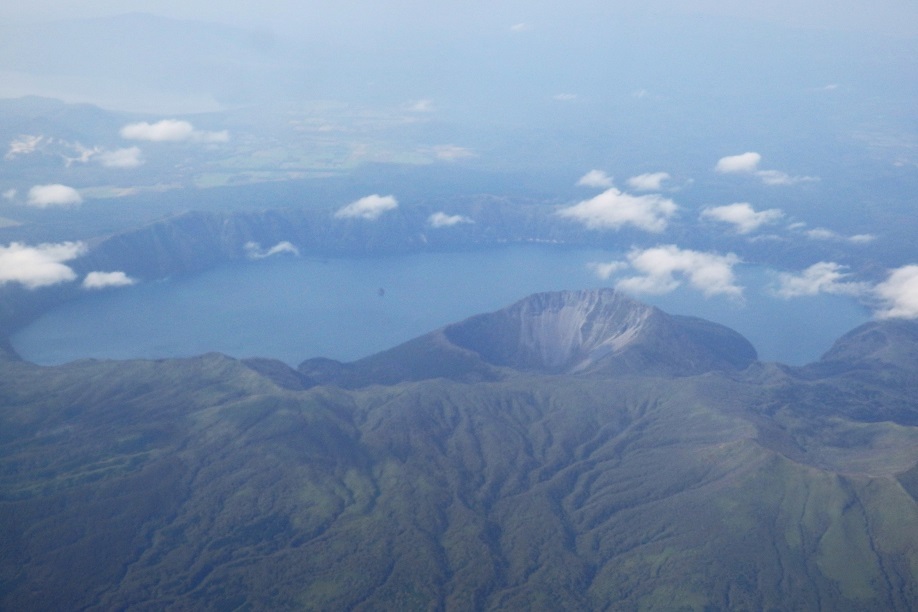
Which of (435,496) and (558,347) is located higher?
(558,347)

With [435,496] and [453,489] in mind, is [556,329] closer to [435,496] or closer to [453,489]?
[453,489]

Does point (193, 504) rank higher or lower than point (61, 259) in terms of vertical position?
lower

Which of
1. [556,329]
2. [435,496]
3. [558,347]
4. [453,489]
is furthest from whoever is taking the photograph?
[556,329]

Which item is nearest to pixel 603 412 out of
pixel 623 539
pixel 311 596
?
pixel 623 539

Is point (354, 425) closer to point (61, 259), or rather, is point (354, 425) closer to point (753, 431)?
point (753, 431)

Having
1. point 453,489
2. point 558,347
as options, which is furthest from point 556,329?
point 453,489

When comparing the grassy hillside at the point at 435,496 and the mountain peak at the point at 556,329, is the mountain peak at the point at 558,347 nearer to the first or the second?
the mountain peak at the point at 556,329

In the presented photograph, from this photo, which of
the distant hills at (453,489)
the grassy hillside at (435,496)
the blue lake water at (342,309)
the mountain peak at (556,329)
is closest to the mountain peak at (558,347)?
A: the mountain peak at (556,329)
